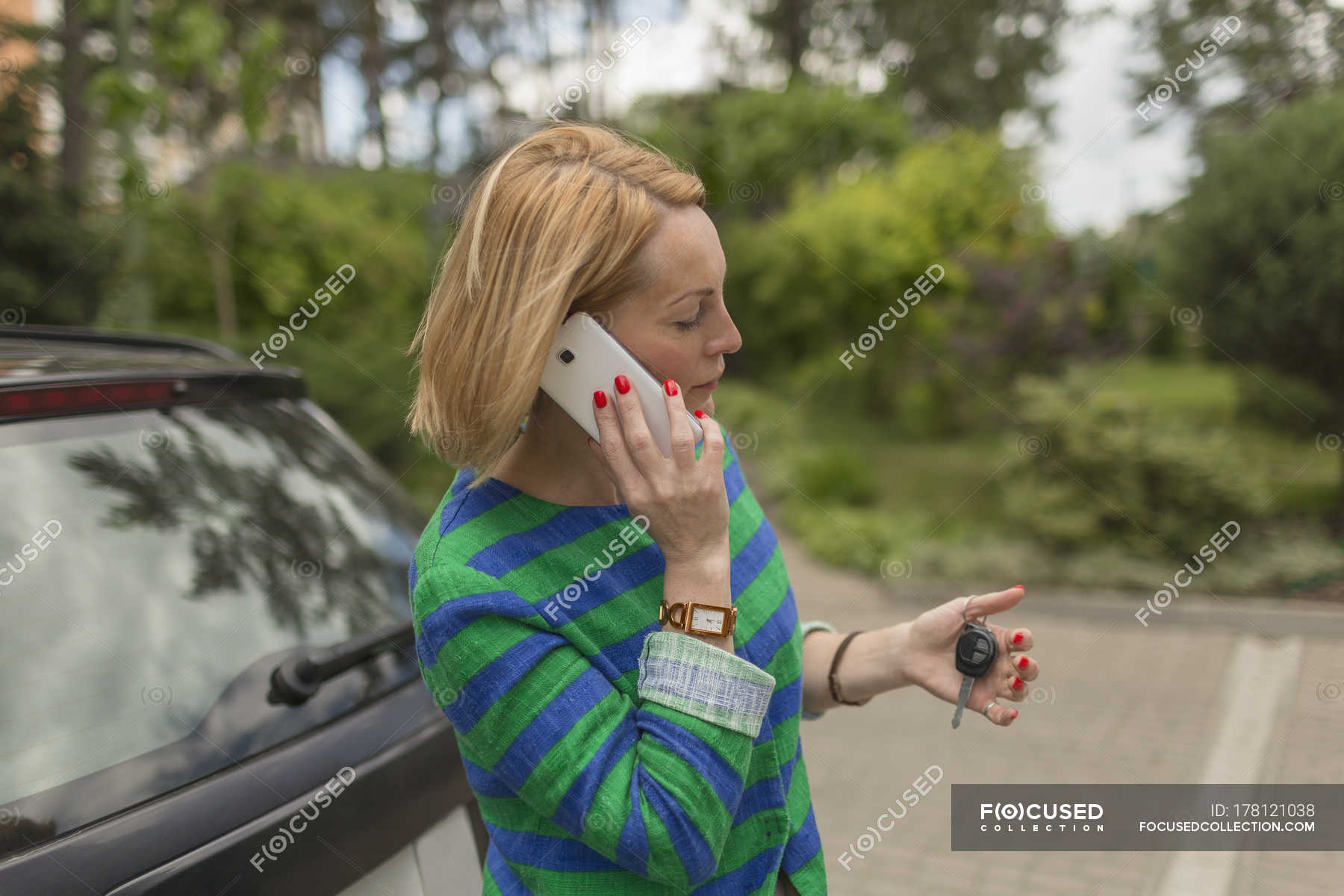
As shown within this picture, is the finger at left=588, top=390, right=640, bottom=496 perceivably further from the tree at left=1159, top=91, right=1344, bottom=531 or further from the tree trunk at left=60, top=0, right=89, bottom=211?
the tree trunk at left=60, top=0, right=89, bottom=211

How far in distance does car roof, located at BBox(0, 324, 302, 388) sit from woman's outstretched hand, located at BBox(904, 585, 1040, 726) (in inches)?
57.0

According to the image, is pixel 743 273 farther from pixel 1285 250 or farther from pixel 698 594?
pixel 698 594

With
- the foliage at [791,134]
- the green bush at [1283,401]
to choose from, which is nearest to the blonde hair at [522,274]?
the green bush at [1283,401]

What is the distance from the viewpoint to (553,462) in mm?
1368

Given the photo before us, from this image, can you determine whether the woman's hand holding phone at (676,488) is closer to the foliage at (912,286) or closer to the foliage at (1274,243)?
the foliage at (1274,243)

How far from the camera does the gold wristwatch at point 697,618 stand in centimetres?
119

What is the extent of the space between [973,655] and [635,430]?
2.58 feet

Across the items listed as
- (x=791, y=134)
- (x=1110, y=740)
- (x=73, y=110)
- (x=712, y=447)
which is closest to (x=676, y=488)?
(x=712, y=447)

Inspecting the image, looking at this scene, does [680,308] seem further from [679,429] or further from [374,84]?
[374,84]

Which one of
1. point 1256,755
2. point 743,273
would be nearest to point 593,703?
point 1256,755

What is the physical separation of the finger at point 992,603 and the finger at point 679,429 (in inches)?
25.2

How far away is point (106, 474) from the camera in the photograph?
1594 millimetres

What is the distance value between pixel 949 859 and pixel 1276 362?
20.8 feet

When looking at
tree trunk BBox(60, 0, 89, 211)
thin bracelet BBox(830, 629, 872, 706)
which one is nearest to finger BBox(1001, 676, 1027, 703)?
thin bracelet BBox(830, 629, 872, 706)
